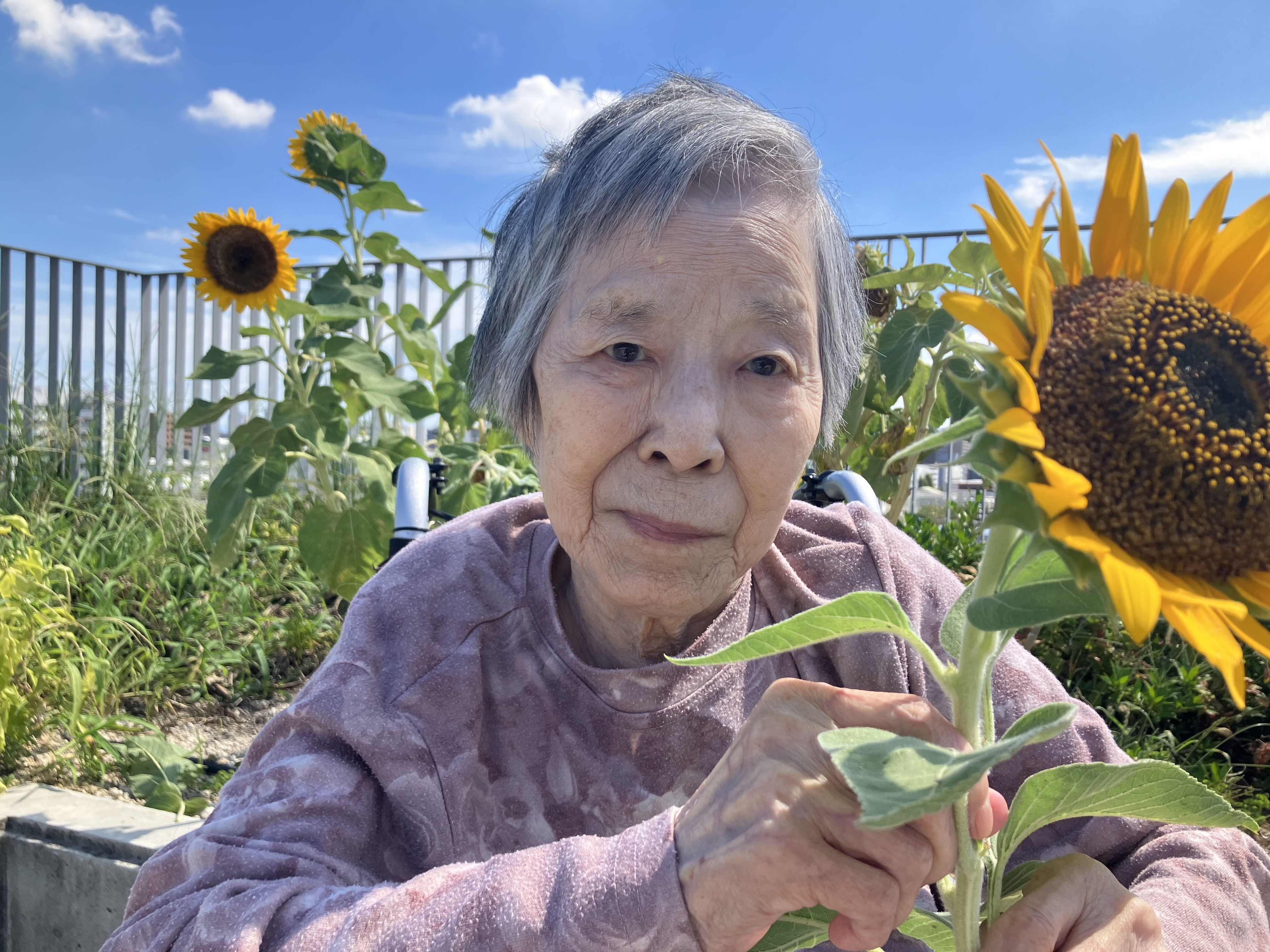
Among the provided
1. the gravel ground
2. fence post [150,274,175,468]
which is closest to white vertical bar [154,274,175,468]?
fence post [150,274,175,468]

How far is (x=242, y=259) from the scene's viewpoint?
152 inches

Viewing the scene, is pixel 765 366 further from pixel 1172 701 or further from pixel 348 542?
pixel 1172 701

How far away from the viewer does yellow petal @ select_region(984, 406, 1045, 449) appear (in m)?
0.51

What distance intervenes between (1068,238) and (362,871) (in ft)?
3.77

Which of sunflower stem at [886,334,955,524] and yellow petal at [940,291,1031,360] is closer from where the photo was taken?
yellow petal at [940,291,1031,360]

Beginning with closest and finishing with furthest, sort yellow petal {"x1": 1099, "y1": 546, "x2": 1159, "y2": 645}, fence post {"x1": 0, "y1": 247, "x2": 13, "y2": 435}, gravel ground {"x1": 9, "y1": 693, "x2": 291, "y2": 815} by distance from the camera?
yellow petal {"x1": 1099, "y1": 546, "x2": 1159, "y2": 645} → gravel ground {"x1": 9, "y1": 693, "x2": 291, "y2": 815} → fence post {"x1": 0, "y1": 247, "x2": 13, "y2": 435}

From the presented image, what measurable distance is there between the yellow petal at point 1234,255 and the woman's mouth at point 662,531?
705mm

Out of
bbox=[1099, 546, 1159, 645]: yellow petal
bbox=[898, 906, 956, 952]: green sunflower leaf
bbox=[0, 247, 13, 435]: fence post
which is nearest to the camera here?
bbox=[1099, 546, 1159, 645]: yellow petal

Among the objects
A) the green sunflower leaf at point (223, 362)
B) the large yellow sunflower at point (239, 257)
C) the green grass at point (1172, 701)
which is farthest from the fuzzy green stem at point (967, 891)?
the large yellow sunflower at point (239, 257)

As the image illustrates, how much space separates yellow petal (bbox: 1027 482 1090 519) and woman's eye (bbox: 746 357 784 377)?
775 mm

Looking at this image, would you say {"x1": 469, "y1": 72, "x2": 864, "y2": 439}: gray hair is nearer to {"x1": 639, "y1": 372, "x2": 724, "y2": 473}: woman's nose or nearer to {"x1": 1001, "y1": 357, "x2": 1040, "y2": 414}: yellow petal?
{"x1": 639, "y1": 372, "x2": 724, "y2": 473}: woman's nose

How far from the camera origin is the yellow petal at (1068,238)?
0.62 metres

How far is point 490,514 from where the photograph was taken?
1.73 m

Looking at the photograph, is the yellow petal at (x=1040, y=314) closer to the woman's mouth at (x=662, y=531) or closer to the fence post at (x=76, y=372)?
the woman's mouth at (x=662, y=531)
